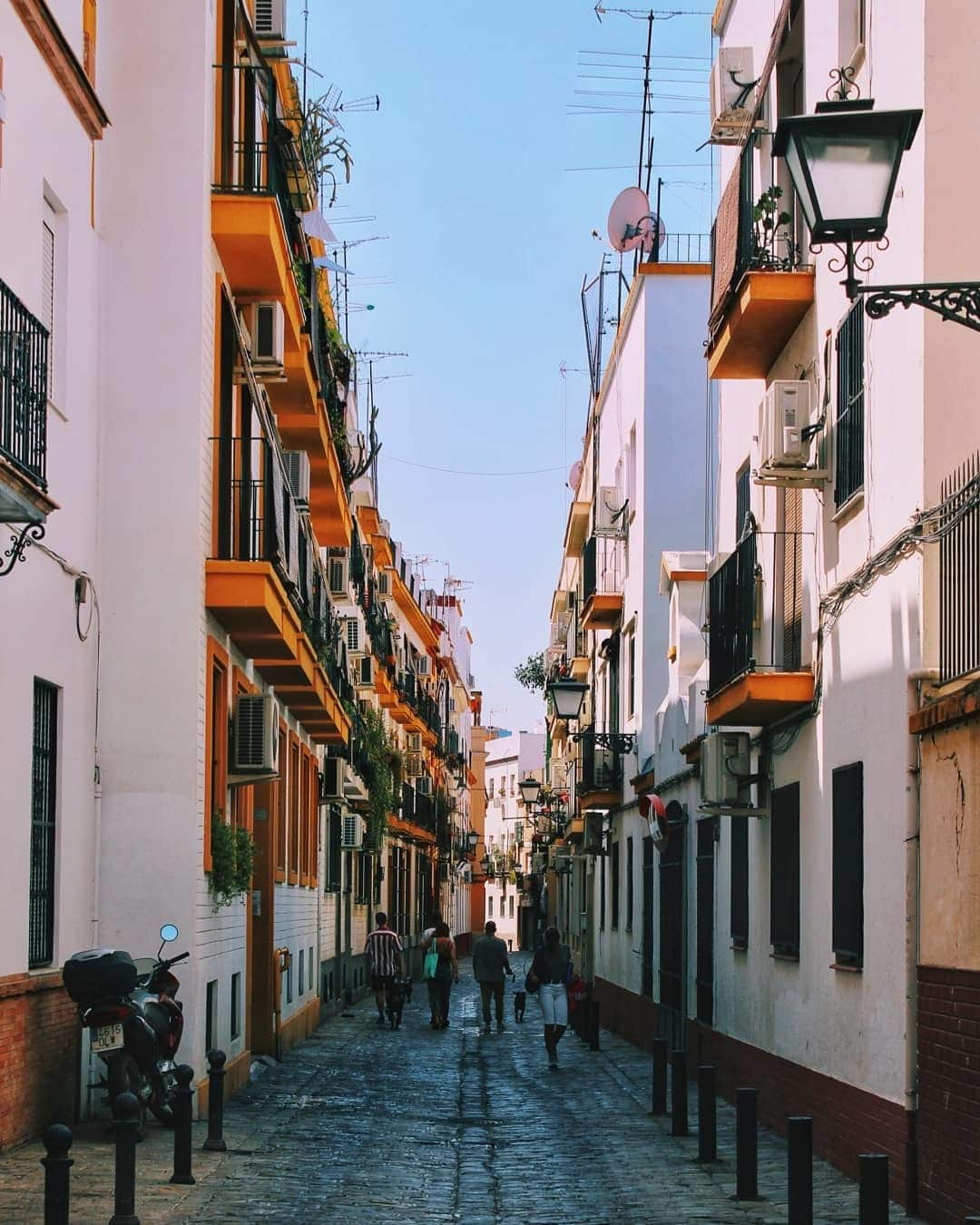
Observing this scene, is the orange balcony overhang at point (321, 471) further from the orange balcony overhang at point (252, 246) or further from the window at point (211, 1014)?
the window at point (211, 1014)

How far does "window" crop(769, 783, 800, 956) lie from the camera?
15.6 m

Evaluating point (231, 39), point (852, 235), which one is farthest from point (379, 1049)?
point (852, 235)

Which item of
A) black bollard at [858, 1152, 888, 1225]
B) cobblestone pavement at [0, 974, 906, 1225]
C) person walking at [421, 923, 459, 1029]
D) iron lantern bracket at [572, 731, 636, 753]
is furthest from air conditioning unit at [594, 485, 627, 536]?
black bollard at [858, 1152, 888, 1225]

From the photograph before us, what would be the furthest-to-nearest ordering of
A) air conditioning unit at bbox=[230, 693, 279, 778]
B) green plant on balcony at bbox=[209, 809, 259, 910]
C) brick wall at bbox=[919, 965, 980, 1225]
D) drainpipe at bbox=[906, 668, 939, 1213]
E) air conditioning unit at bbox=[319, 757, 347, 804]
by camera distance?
air conditioning unit at bbox=[319, 757, 347, 804], air conditioning unit at bbox=[230, 693, 279, 778], green plant on balcony at bbox=[209, 809, 259, 910], drainpipe at bbox=[906, 668, 939, 1213], brick wall at bbox=[919, 965, 980, 1225]

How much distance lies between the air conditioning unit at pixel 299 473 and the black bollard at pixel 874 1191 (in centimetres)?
1598

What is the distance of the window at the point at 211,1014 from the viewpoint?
661 inches

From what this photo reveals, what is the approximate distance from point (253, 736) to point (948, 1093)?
9.27m

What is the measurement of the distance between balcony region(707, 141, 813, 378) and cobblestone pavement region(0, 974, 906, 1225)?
21.3 ft

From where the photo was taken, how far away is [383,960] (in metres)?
32.2

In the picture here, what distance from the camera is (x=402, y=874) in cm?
5766

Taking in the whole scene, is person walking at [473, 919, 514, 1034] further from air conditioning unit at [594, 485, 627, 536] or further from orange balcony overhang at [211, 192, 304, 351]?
orange balcony overhang at [211, 192, 304, 351]

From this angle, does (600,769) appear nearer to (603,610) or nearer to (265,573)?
(603,610)

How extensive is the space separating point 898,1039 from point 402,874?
153ft

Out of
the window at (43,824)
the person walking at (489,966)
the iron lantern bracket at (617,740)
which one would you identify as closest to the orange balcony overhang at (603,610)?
the iron lantern bracket at (617,740)
